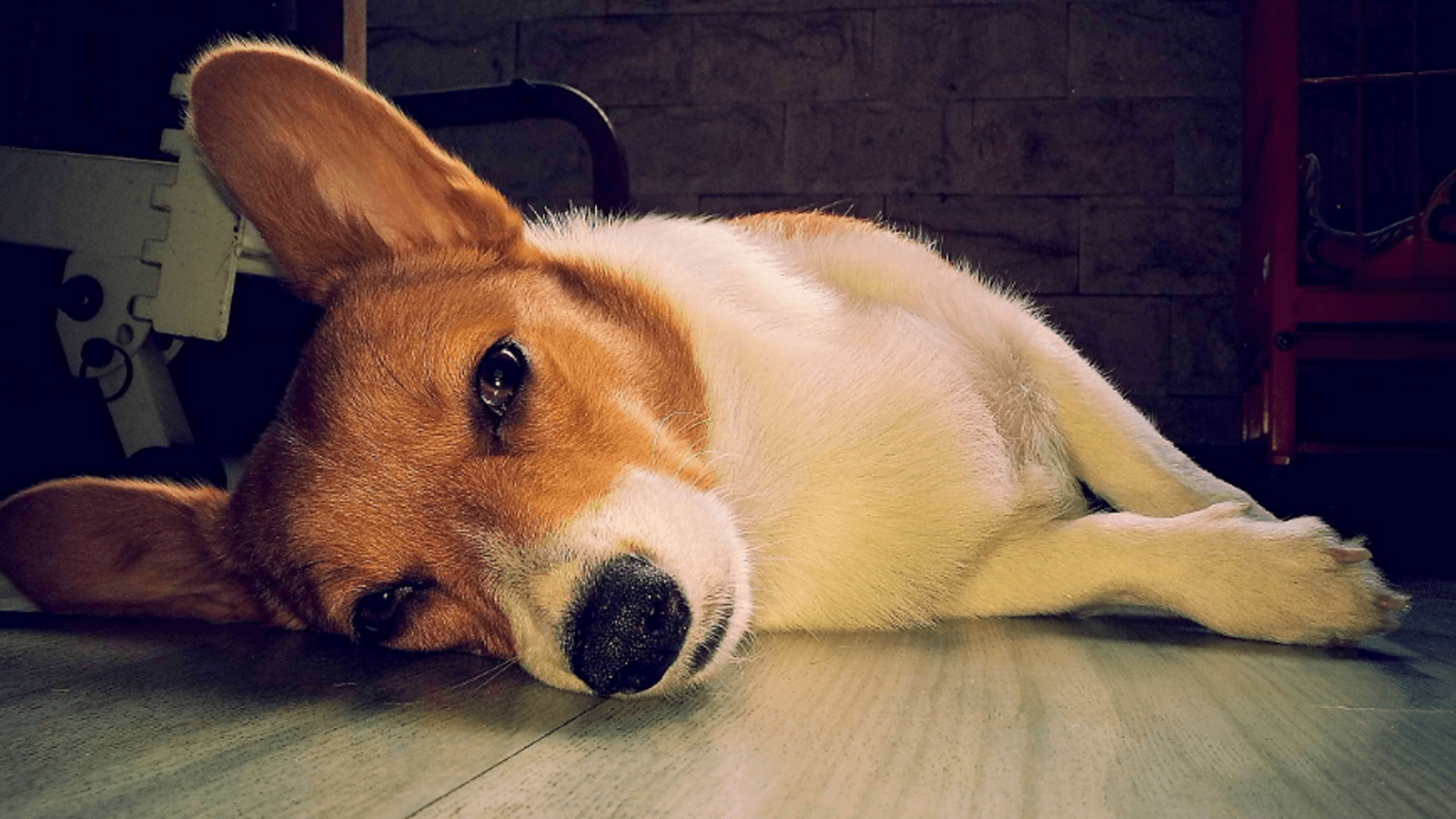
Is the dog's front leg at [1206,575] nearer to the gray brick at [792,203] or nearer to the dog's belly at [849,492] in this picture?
the dog's belly at [849,492]

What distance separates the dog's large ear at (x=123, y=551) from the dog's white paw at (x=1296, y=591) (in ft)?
3.97

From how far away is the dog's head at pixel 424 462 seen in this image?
1057 mm

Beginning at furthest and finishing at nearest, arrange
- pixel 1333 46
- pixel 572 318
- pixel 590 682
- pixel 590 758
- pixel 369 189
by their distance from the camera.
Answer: pixel 1333 46
pixel 369 189
pixel 572 318
pixel 590 682
pixel 590 758

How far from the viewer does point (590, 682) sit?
1009 mm

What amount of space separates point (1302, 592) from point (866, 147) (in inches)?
127

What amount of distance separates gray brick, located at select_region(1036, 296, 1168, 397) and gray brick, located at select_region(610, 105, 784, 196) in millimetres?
1253

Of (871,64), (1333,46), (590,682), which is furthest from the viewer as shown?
(871,64)

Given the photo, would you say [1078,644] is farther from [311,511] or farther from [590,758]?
[311,511]

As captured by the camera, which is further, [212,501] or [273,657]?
[212,501]

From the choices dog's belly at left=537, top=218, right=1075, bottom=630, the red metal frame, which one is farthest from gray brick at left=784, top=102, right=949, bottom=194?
dog's belly at left=537, top=218, right=1075, bottom=630

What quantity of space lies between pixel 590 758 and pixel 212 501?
2.82 feet

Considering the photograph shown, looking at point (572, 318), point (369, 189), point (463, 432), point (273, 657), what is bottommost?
point (273, 657)

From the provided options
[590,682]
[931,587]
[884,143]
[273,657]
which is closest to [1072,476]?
[931,587]

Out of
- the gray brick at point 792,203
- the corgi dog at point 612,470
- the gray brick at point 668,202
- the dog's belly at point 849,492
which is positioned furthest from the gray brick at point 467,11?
the dog's belly at point 849,492
